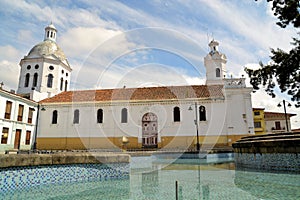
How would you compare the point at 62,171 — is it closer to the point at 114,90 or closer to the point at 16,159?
the point at 16,159

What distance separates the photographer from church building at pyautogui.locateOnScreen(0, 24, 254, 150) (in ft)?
83.9

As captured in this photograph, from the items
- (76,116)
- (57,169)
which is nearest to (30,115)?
(76,116)

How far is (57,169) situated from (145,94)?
22562mm

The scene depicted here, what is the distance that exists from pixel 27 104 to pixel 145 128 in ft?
47.6

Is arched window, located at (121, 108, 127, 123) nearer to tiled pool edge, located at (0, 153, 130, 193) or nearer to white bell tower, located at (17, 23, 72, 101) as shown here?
white bell tower, located at (17, 23, 72, 101)

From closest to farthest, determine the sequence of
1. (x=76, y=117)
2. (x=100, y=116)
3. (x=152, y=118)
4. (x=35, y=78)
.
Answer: (x=152, y=118), (x=100, y=116), (x=76, y=117), (x=35, y=78)

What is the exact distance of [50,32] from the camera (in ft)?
125

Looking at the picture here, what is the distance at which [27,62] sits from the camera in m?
33.4

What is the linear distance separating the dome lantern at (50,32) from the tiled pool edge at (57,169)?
120 feet

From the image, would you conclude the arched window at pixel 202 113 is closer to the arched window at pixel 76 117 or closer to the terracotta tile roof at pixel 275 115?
the arched window at pixel 76 117

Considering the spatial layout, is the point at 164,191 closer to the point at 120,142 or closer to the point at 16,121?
the point at 120,142

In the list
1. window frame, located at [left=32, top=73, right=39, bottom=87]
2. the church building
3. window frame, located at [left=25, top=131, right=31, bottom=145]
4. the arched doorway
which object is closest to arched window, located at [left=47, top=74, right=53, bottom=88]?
window frame, located at [left=32, top=73, right=39, bottom=87]

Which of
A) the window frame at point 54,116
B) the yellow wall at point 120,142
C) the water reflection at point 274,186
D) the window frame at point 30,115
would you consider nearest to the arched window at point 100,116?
the yellow wall at point 120,142

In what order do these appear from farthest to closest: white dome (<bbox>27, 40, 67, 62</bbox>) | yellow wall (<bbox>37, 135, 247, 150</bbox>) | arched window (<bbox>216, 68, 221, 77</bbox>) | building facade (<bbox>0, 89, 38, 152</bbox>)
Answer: white dome (<bbox>27, 40, 67, 62</bbox>)
arched window (<bbox>216, 68, 221, 77</bbox>)
yellow wall (<bbox>37, 135, 247, 150</bbox>)
building facade (<bbox>0, 89, 38, 152</bbox>)
